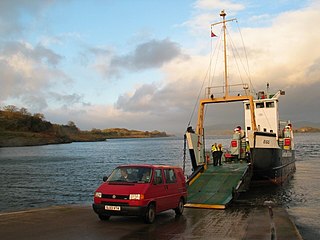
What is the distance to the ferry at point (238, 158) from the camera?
1753 centimetres

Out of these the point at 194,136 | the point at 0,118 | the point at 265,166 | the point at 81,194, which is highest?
the point at 0,118

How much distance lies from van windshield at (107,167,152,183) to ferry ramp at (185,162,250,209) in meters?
4.15

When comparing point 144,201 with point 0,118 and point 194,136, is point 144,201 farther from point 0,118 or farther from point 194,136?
point 0,118

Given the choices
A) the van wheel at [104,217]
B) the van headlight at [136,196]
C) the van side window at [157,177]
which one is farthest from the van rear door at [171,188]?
the van wheel at [104,217]

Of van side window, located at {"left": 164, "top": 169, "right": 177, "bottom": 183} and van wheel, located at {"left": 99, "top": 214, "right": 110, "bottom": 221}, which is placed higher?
van side window, located at {"left": 164, "top": 169, "right": 177, "bottom": 183}

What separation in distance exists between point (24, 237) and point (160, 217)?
4.79m

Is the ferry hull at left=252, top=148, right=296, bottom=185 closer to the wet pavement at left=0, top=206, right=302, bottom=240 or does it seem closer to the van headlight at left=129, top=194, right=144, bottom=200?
the wet pavement at left=0, top=206, right=302, bottom=240

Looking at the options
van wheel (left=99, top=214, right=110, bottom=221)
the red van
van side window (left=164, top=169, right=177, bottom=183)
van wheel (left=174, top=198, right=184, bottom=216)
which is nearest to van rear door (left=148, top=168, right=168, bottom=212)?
the red van

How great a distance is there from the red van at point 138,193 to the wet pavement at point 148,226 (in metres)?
0.43

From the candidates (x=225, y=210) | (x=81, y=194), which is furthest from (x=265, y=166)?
(x=81, y=194)

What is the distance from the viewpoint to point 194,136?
72.2 feet

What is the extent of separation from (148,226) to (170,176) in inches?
96.0

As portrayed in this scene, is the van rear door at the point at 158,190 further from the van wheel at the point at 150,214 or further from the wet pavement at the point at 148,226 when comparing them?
the wet pavement at the point at 148,226

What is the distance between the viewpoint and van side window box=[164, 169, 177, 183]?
41.5 ft
